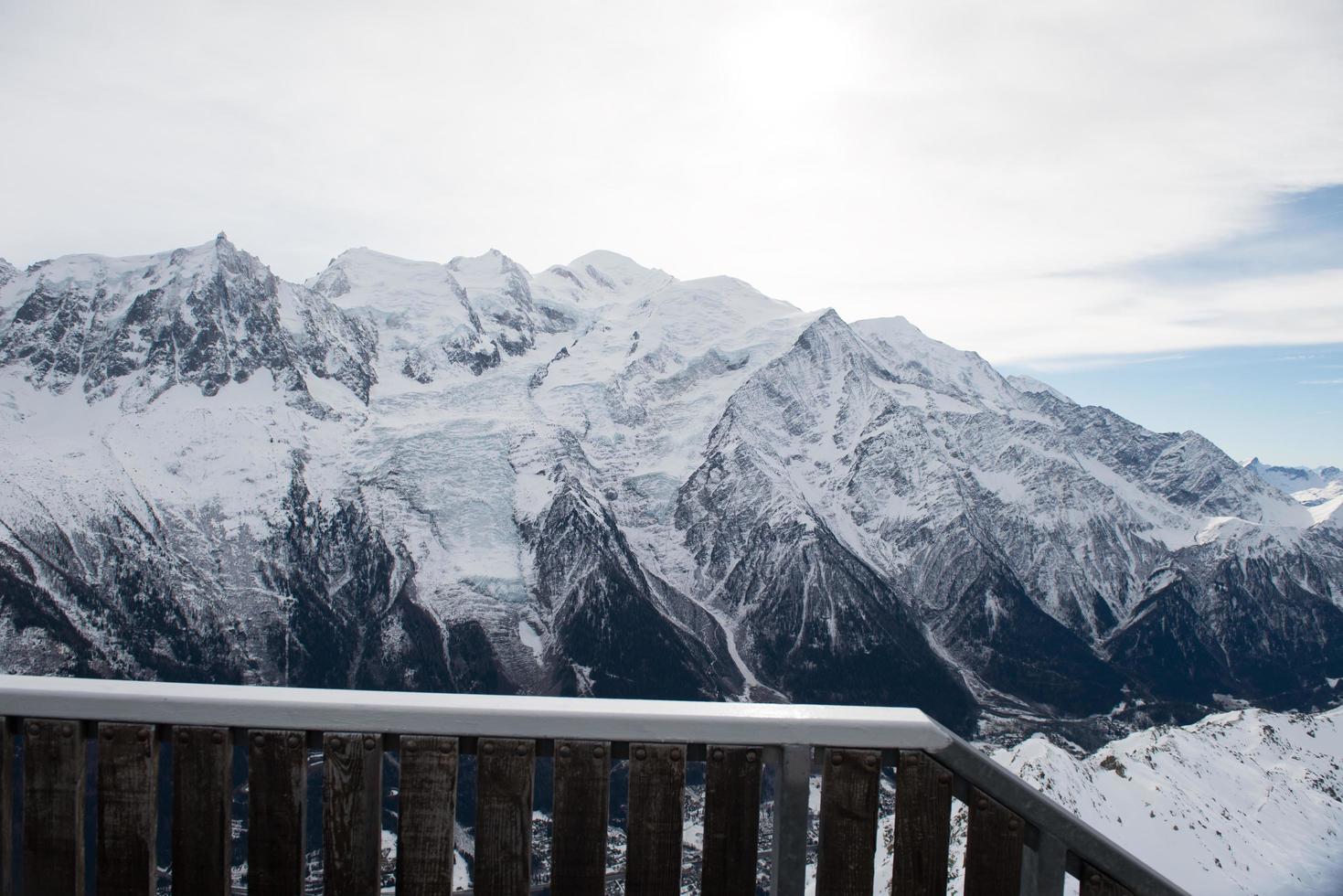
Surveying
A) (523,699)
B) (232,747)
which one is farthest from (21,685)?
(523,699)

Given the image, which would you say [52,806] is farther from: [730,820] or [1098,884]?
[1098,884]

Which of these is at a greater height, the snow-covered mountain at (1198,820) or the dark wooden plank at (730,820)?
the dark wooden plank at (730,820)

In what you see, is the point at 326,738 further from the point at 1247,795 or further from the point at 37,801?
the point at 1247,795

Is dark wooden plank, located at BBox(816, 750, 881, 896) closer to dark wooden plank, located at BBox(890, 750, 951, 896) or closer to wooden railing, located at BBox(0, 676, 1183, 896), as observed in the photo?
wooden railing, located at BBox(0, 676, 1183, 896)

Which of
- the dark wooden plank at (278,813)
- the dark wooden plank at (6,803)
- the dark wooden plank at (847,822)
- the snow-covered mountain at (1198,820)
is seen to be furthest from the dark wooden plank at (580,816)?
the snow-covered mountain at (1198,820)

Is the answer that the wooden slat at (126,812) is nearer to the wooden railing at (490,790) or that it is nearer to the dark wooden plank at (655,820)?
the wooden railing at (490,790)

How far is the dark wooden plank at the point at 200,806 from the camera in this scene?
15.5 feet

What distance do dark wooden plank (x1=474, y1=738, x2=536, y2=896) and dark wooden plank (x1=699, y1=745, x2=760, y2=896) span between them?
3.14ft

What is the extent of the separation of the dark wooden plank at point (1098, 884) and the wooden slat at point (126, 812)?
4879 mm

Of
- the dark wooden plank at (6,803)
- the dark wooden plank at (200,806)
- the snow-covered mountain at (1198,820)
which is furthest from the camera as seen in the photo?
the snow-covered mountain at (1198,820)

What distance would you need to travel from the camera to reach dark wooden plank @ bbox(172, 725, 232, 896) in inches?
186

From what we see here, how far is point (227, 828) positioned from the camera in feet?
16.2

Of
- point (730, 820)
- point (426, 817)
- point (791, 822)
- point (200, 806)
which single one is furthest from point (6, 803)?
point (791, 822)

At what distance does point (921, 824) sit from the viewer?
486cm
